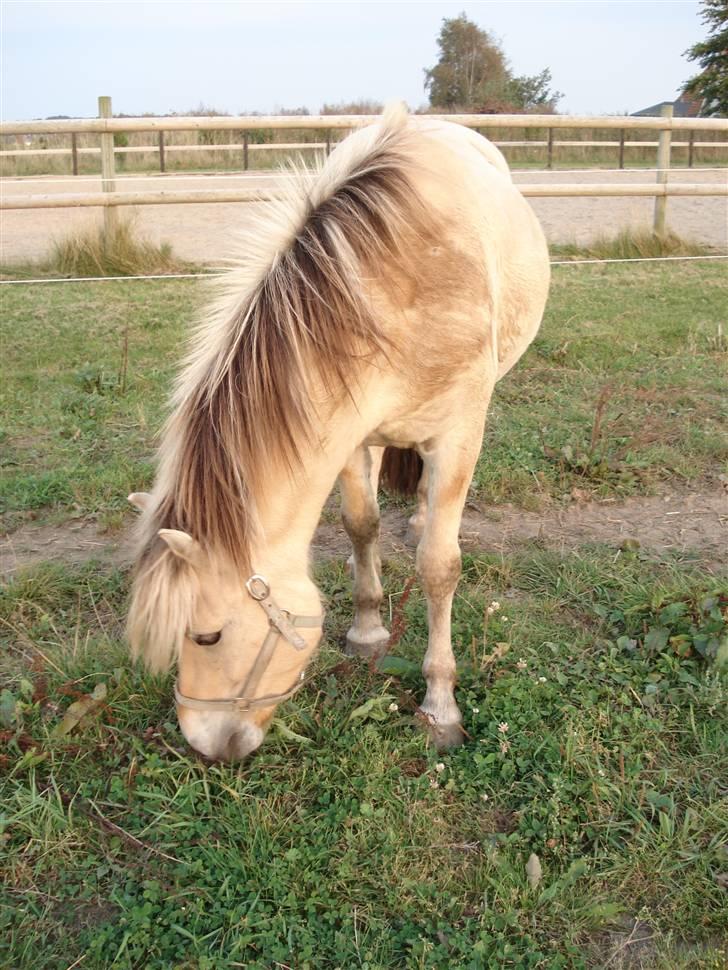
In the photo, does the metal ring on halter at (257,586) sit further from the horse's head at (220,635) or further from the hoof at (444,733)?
the hoof at (444,733)

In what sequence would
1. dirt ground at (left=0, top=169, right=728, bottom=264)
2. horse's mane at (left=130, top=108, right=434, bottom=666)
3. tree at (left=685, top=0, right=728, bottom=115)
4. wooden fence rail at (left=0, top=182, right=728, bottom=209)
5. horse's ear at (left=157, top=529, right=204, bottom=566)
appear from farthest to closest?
1. tree at (left=685, top=0, right=728, bottom=115)
2. dirt ground at (left=0, top=169, right=728, bottom=264)
3. wooden fence rail at (left=0, top=182, right=728, bottom=209)
4. horse's mane at (left=130, top=108, right=434, bottom=666)
5. horse's ear at (left=157, top=529, right=204, bottom=566)

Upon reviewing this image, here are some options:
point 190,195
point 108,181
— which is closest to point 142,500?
point 190,195

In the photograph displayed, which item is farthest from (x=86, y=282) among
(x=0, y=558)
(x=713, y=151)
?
(x=713, y=151)

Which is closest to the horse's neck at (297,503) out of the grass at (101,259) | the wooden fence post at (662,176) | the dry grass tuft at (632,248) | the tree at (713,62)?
the grass at (101,259)

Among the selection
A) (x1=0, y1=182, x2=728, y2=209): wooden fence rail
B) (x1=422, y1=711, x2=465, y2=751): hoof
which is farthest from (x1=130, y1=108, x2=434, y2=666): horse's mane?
(x1=0, y1=182, x2=728, y2=209): wooden fence rail

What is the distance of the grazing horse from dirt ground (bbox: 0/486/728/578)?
111cm

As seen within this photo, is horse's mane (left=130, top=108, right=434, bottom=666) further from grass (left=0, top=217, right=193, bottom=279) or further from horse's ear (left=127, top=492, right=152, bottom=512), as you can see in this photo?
grass (left=0, top=217, right=193, bottom=279)

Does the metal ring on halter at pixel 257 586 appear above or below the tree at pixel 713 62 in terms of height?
below

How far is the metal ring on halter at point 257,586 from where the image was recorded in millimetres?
1939

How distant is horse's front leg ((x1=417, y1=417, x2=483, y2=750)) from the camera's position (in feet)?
8.24

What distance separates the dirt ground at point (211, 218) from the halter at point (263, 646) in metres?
6.64

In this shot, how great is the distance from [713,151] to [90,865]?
28345mm

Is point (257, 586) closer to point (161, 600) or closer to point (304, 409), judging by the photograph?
point (161, 600)

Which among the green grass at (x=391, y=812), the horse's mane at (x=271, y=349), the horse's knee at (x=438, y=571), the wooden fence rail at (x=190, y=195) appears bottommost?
the green grass at (x=391, y=812)
